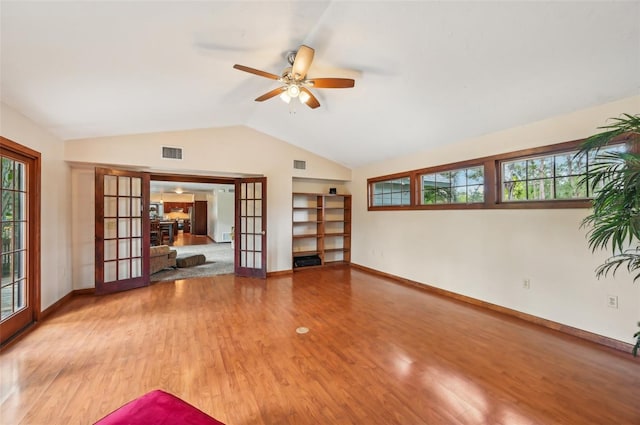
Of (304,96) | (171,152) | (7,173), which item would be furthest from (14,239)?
(304,96)

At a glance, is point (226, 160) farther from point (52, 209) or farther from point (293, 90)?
point (293, 90)

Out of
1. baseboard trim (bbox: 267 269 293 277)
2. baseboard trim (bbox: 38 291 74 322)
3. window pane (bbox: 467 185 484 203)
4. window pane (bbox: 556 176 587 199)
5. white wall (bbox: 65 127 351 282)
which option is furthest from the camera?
baseboard trim (bbox: 267 269 293 277)

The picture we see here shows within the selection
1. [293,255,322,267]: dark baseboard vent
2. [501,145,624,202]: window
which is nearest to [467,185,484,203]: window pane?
[501,145,624,202]: window

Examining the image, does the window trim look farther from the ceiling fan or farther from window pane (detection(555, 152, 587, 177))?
the ceiling fan

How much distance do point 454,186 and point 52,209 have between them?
6.03m

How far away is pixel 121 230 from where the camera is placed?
4547mm

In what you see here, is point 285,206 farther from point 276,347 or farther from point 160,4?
point 160,4

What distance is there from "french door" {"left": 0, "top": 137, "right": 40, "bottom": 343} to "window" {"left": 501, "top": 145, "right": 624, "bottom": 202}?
5.93 metres

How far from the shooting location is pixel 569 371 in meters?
2.24

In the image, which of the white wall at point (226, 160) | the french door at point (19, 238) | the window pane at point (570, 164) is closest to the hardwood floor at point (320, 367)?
the french door at point (19, 238)

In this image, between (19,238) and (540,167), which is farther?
(540,167)

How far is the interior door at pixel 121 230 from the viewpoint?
4.27m

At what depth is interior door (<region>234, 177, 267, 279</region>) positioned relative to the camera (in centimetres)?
542

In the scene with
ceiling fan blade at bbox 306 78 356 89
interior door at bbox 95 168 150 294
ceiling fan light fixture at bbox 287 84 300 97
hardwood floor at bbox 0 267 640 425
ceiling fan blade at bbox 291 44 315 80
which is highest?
ceiling fan blade at bbox 291 44 315 80
